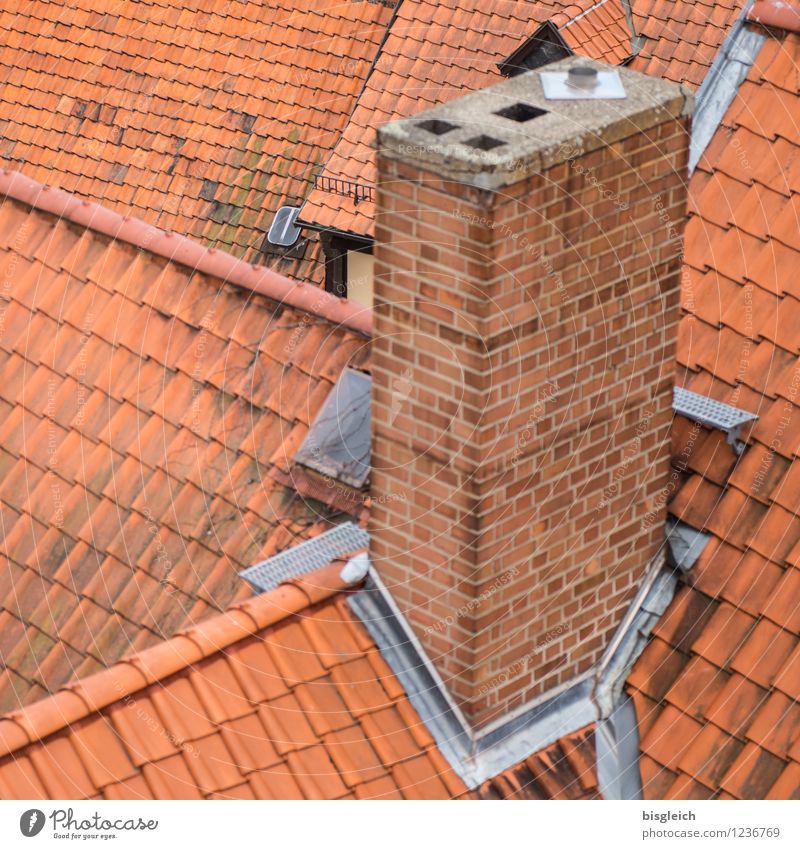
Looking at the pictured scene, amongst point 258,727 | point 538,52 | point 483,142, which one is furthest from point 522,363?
point 538,52

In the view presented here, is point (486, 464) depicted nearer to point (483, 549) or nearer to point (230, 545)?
point (483, 549)

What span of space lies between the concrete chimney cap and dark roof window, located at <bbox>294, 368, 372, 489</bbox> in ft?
5.94

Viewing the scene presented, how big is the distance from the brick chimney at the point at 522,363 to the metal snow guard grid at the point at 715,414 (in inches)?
14.3

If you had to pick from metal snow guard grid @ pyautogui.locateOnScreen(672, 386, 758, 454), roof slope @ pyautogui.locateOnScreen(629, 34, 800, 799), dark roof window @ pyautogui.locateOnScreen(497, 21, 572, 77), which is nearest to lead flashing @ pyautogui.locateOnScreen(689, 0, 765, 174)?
roof slope @ pyautogui.locateOnScreen(629, 34, 800, 799)

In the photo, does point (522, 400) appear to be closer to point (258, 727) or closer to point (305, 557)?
point (305, 557)

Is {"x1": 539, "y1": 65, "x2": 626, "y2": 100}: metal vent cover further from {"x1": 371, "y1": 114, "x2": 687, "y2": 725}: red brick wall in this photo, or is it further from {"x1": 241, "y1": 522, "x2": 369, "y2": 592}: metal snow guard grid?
{"x1": 241, "y1": 522, "x2": 369, "y2": 592}: metal snow guard grid

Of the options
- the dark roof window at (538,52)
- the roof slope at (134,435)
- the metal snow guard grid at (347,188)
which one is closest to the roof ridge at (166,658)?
the roof slope at (134,435)

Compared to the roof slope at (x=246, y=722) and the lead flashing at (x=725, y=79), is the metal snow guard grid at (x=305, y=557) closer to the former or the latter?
the roof slope at (x=246, y=722)

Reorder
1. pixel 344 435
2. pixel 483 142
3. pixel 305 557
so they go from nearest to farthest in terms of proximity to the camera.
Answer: pixel 483 142
pixel 305 557
pixel 344 435

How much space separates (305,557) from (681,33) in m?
8.45

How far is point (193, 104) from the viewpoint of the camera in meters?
16.0

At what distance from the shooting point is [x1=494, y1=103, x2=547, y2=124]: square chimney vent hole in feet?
19.8

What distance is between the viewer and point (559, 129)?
228 inches

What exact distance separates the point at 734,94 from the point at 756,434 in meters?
2.04
